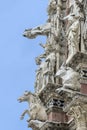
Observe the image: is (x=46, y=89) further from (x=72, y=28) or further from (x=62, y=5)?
(x=62, y=5)

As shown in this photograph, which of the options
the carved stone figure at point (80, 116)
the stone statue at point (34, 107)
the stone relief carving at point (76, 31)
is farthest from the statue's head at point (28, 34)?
the carved stone figure at point (80, 116)

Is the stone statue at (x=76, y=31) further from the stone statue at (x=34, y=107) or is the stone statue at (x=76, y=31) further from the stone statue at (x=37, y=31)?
the stone statue at (x=37, y=31)

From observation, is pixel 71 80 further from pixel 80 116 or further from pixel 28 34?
pixel 28 34

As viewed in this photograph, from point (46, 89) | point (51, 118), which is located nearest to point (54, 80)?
point (46, 89)

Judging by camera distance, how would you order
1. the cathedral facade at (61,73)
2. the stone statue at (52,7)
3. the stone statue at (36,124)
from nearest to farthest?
the cathedral facade at (61,73) < the stone statue at (36,124) < the stone statue at (52,7)

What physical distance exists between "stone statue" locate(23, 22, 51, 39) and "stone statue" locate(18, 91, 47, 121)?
80.9 inches

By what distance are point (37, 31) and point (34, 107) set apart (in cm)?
A: 272

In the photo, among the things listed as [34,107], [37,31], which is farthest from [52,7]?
[34,107]

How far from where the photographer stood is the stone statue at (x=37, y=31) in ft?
50.5

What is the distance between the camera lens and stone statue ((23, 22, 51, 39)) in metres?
15.4

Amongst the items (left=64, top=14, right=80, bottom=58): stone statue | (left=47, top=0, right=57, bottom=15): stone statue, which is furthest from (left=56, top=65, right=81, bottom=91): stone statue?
(left=47, top=0, right=57, bottom=15): stone statue

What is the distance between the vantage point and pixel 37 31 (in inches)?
609

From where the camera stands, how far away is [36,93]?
14.4 meters

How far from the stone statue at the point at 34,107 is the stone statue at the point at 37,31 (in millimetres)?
2055
